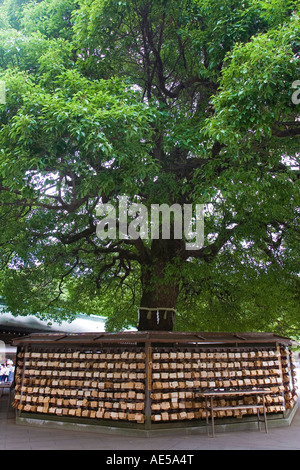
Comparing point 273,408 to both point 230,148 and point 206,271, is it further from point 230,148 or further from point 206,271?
point 230,148

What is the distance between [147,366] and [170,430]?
1237 millimetres

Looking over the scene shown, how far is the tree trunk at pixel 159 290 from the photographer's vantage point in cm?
1003

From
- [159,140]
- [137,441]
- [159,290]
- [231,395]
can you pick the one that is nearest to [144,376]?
[137,441]

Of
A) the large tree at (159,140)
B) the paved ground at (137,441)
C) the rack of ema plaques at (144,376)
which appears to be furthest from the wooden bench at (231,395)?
the large tree at (159,140)

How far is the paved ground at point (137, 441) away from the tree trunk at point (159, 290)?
333 centimetres

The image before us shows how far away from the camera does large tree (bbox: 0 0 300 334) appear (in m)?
6.18

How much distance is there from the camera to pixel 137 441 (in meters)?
6.60

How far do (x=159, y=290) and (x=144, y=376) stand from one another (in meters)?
3.26

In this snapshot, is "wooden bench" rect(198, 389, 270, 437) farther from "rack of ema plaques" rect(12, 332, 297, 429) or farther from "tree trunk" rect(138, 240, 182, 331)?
"tree trunk" rect(138, 240, 182, 331)

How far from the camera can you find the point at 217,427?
7496 millimetres

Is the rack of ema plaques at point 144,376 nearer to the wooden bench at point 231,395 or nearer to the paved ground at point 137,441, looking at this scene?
the wooden bench at point 231,395

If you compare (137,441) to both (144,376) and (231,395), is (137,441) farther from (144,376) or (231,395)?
(231,395)

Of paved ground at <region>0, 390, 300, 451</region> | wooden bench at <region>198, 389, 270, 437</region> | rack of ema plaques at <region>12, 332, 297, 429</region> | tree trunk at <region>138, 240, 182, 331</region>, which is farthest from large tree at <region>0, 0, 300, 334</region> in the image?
paved ground at <region>0, 390, 300, 451</region>
